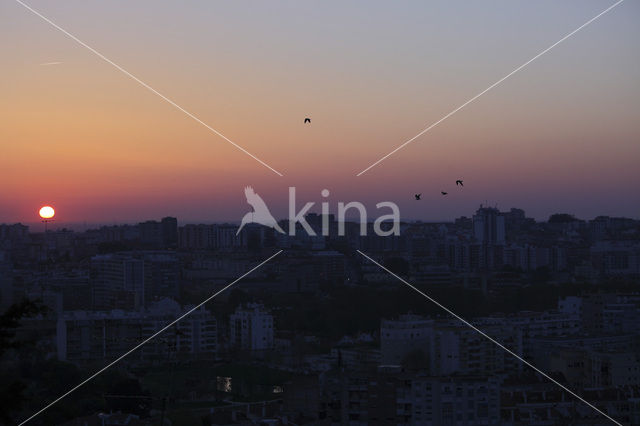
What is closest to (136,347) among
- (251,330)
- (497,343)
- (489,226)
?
(251,330)

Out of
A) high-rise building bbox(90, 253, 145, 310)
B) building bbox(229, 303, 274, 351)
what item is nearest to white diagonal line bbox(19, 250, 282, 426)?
building bbox(229, 303, 274, 351)

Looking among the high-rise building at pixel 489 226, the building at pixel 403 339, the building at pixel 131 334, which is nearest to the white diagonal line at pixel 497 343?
the building at pixel 403 339

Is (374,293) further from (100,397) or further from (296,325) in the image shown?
(100,397)

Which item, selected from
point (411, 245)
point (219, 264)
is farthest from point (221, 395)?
point (411, 245)

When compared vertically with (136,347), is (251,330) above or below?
above

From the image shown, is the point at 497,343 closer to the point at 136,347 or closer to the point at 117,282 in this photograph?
the point at 136,347

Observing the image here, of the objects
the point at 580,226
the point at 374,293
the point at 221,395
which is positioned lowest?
the point at 221,395

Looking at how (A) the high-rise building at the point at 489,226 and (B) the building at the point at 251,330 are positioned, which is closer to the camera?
(B) the building at the point at 251,330

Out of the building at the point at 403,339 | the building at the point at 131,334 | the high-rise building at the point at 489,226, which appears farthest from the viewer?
the high-rise building at the point at 489,226

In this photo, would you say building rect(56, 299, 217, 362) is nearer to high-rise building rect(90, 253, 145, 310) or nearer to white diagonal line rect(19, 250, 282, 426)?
white diagonal line rect(19, 250, 282, 426)

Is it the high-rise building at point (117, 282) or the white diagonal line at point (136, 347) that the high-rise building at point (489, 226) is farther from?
the high-rise building at point (117, 282)

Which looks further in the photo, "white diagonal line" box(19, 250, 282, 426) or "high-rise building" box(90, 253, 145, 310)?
"high-rise building" box(90, 253, 145, 310)
